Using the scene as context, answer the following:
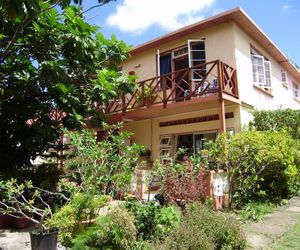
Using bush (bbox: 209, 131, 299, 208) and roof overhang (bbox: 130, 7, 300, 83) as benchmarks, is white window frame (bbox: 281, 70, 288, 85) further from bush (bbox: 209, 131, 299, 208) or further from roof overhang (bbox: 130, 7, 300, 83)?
bush (bbox: 209, 131, 299, 208)

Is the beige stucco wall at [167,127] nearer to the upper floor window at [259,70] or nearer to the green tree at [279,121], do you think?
the green tree at [279,121]

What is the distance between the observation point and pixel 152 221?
5246 mm

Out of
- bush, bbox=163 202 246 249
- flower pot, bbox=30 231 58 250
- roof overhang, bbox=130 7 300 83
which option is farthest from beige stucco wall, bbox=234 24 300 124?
flower pot, bbox=30 231 58 250

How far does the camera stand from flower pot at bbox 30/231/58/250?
4848 millimetres

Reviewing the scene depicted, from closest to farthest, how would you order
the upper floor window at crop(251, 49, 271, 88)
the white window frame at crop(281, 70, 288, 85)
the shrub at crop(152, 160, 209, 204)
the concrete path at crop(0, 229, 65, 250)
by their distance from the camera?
the concrete path at crop(0, 229, 65, 250)
the shrub at crop(152, 160, 209, 204)
the upper floor window at crop(251, 49, 271, 88)
the white window frame at crop(281, 70, 288, 85)

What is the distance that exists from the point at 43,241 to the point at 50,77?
3516 millimetres

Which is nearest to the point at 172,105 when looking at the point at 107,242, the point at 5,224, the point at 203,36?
the point at 203,36

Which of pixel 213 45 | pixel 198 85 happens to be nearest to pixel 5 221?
pixel 198 85

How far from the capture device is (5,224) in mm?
7594

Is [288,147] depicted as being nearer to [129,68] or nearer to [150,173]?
[150,173]

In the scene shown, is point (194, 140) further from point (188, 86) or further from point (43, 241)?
point (43, 241)

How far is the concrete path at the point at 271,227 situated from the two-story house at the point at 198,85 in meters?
3.33

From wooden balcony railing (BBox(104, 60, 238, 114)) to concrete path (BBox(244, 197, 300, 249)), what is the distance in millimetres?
4071

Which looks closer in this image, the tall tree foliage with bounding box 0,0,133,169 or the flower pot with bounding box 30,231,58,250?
the flower pot with bounding box 30,231,58,250
